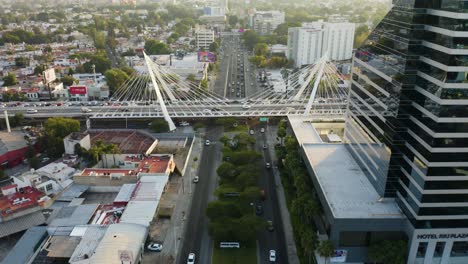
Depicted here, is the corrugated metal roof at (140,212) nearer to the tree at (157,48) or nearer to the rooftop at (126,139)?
the rooftop at (126,139)

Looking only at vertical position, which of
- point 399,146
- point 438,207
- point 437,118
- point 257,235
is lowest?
point 257,235

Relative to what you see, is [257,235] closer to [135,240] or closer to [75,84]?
[135,240]

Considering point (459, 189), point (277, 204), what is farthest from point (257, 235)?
point (459, 189)

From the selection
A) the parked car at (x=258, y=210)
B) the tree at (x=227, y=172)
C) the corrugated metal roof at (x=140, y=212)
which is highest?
the tree at (x=227, y=172)

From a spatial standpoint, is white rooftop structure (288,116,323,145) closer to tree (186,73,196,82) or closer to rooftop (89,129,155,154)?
rooftop (89,129,155,154)

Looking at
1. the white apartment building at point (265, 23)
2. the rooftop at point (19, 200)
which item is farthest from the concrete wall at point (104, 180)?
the white apartment building at point (265, 23)

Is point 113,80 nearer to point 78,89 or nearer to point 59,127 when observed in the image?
point 78,89

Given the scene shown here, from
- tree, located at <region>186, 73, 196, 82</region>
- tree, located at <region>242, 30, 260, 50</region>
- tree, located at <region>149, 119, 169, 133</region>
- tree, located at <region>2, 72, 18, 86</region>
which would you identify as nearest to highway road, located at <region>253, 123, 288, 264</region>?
tree, located at <region>149, 119, 169, 133</region>
